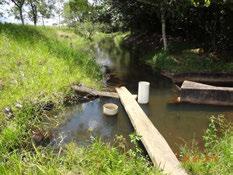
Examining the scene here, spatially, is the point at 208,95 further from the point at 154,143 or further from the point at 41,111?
the point at 41,111

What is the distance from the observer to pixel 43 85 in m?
10.8

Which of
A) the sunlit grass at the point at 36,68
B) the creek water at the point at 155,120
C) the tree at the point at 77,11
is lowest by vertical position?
the creek water at the point at 155,120

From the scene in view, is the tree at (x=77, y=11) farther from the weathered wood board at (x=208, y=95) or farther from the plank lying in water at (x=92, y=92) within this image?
the weathered wood board at (x=208, y=95)

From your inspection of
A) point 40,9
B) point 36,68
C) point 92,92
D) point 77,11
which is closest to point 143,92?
point 92,92

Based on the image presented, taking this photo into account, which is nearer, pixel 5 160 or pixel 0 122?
pixel 5 160

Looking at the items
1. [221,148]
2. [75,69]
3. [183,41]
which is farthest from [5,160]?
[183,41]

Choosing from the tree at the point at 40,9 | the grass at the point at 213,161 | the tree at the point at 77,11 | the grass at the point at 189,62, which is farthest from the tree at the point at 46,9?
the grass at the point at 213,161

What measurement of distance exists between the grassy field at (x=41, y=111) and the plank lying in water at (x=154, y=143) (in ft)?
1.01

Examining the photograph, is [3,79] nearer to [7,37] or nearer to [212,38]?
[7,37]

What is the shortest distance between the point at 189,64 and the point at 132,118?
363 inches

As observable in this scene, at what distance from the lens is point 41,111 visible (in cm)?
965

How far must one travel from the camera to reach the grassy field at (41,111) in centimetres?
573

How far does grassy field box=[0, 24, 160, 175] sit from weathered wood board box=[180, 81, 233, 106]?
11.4 feet

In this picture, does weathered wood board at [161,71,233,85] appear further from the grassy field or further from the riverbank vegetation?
the grassy field
